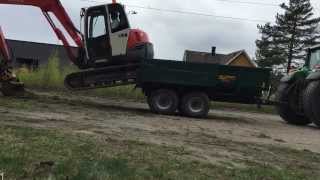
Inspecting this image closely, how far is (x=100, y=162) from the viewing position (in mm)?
8047

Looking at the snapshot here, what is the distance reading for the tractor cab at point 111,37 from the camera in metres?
20.2

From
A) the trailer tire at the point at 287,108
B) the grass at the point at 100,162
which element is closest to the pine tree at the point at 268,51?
the trailer tire at the point at 287,108

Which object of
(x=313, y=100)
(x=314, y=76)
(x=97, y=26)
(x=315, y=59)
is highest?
(x=97, y=26)

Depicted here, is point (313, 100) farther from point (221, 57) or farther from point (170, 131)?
point (221, 57)

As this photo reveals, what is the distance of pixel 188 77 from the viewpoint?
19500 millimetres

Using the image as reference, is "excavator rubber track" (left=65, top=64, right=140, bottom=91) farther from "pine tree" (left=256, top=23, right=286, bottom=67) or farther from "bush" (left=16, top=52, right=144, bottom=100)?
"pine tree" (left=256, top=23, right=286, bottom=67)

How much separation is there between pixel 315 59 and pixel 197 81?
355 cm

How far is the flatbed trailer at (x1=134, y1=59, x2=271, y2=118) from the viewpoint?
1950 cm

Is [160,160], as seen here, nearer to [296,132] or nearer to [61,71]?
[296,132]

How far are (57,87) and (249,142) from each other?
1780 cm

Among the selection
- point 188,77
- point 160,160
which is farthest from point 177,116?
point 160,160

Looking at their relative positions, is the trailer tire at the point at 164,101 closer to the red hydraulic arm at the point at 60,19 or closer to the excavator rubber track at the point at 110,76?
the excavator rubber track at the point at 110,76

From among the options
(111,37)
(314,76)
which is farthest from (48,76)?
(314,76)

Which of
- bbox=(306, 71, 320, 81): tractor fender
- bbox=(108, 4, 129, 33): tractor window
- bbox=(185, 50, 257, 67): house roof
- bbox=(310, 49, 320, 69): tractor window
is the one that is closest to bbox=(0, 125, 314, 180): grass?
bbox=(306, 71, 320, 81): tractor fender
